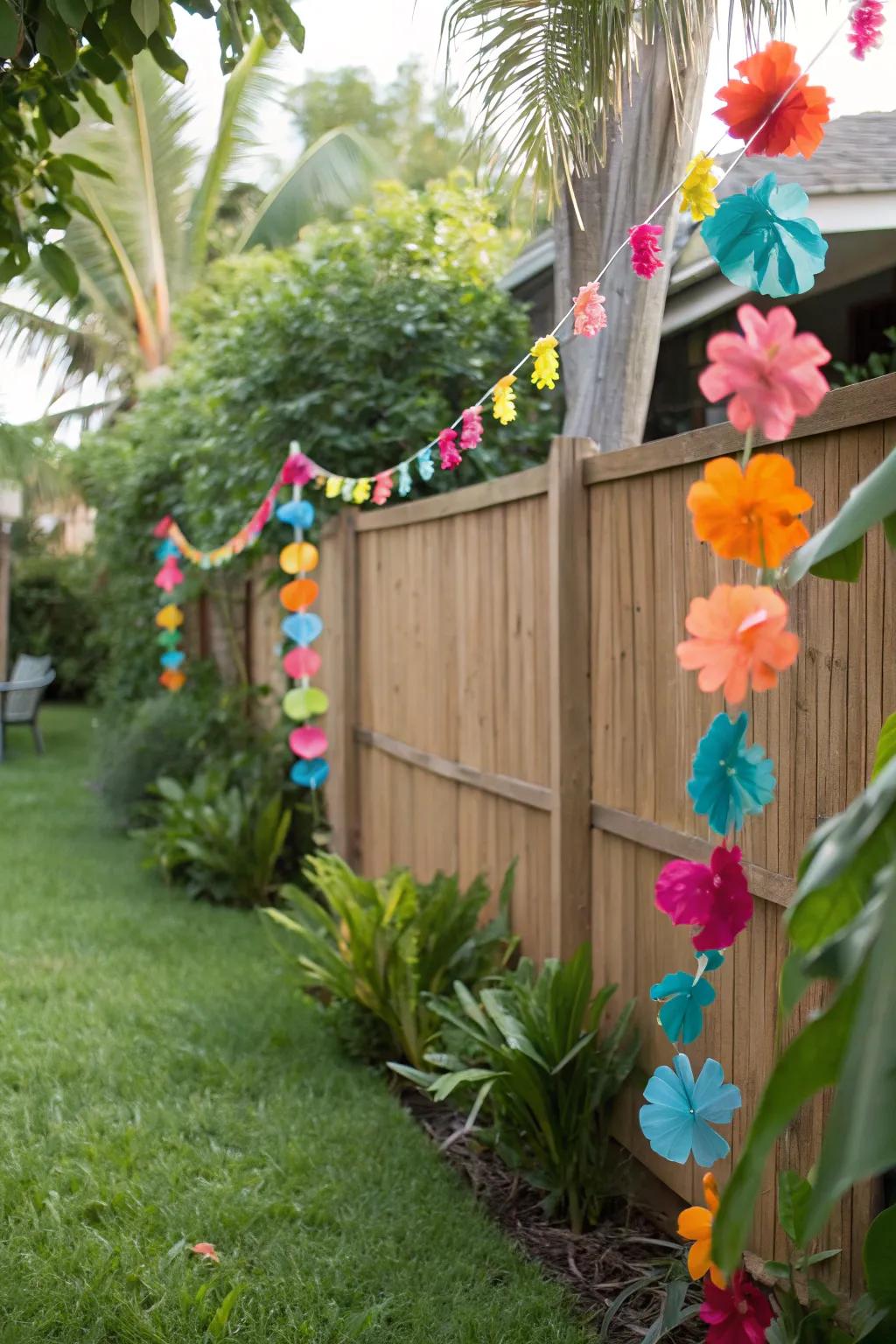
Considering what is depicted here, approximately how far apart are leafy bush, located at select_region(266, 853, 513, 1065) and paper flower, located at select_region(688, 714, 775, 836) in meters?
2.25

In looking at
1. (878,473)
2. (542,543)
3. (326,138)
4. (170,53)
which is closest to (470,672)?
(542,543)

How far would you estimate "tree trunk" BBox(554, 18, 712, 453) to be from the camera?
3.91m

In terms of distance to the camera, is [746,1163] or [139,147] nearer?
[746,1163]

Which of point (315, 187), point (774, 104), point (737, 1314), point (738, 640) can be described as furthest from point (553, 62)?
point (315, 187)

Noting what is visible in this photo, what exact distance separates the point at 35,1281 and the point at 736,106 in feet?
8.74

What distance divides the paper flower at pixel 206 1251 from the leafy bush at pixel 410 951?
106cm

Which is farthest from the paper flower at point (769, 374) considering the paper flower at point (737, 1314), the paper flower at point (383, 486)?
the paper flower at point (383, 486)

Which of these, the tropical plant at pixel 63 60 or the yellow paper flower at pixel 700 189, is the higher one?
the tropical plant at pixel 63 60

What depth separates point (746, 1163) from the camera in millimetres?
985

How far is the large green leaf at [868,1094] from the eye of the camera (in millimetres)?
908

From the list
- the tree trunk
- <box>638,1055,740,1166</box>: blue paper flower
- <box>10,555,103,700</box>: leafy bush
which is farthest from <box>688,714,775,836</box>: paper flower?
<box>10,555,103,700</box>: leafy bush

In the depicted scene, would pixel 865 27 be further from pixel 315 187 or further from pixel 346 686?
pixel 315 187

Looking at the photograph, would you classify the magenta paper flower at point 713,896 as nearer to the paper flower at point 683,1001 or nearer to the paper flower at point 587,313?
the paper flower at point 683,1001

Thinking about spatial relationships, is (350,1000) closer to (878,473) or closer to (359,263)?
(878,473)
